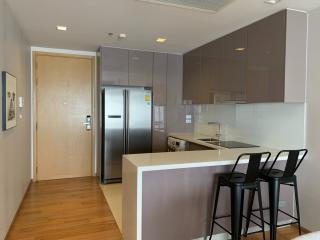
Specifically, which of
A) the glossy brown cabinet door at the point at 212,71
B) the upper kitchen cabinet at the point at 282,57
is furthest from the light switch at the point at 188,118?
the upper kitchen cabinet at the point at 282,57

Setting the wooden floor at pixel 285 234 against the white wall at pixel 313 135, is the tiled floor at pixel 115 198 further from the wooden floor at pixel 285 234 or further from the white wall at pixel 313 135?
the white wall at pixel 313 135

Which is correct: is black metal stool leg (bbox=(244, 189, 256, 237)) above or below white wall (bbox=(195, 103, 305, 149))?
below

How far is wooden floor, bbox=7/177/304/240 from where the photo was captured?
272 centimetres

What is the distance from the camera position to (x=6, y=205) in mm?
2621

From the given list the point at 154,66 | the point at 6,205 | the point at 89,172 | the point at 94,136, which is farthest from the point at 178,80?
the point at 6,205

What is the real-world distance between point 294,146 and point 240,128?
3.18 feet

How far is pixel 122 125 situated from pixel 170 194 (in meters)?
2.26

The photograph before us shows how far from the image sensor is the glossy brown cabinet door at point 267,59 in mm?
2613

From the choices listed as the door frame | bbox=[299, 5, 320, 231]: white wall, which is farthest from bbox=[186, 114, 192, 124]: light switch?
bbox=[299, 5, 320, 231]: white wall

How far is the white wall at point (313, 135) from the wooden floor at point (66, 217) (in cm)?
31

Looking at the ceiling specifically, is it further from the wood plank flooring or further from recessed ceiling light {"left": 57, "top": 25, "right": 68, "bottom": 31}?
the wood plank flooring

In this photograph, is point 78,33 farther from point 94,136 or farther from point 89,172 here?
point 89,172

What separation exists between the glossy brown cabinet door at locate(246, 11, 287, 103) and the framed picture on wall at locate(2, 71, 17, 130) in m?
2.60

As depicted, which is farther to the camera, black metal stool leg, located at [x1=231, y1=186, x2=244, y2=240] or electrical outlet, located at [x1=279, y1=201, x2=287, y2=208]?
electrical outlet, located at [x1=279, y1=201, x2=287, y2=208]
